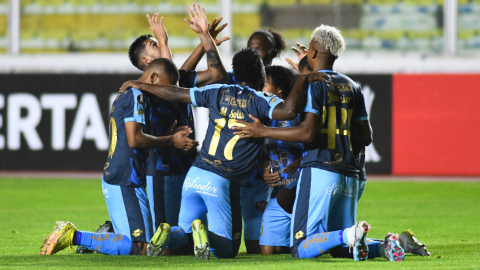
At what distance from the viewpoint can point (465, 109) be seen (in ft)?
41.4

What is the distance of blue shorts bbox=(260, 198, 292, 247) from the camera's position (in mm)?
6012

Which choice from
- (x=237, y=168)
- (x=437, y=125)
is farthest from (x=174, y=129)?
(x=437, y=125)

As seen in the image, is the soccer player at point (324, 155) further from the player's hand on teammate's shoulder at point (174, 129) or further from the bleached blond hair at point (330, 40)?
the player's hand on teammate's shoulder at point (174, 129)

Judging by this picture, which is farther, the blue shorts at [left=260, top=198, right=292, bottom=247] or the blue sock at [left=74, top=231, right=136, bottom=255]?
the blue shorts at [left=260, top=198, right=292, bottom=247]

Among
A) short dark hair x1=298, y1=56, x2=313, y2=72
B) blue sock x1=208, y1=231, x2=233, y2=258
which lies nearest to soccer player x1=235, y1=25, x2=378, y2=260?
Answer: blue sock x1=208, y1=231, x2=233, y2=258

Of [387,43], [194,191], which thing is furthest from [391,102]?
[194,191]

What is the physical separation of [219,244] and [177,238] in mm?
347

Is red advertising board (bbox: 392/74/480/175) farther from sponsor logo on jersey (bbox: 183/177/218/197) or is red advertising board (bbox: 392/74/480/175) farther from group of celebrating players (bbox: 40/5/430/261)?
sponsor logo on jersey (bbox: 183/177/218/197)

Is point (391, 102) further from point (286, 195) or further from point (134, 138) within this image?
point (134, 138)

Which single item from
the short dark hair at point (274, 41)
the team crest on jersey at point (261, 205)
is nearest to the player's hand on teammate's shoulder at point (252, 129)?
the team crest on jersey at point (261, 205)

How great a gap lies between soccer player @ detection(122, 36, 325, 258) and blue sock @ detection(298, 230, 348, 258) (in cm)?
59

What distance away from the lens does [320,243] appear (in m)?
5.16

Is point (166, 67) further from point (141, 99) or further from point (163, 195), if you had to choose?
point (163, 195)

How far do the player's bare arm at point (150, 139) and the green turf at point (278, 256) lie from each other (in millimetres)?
922
